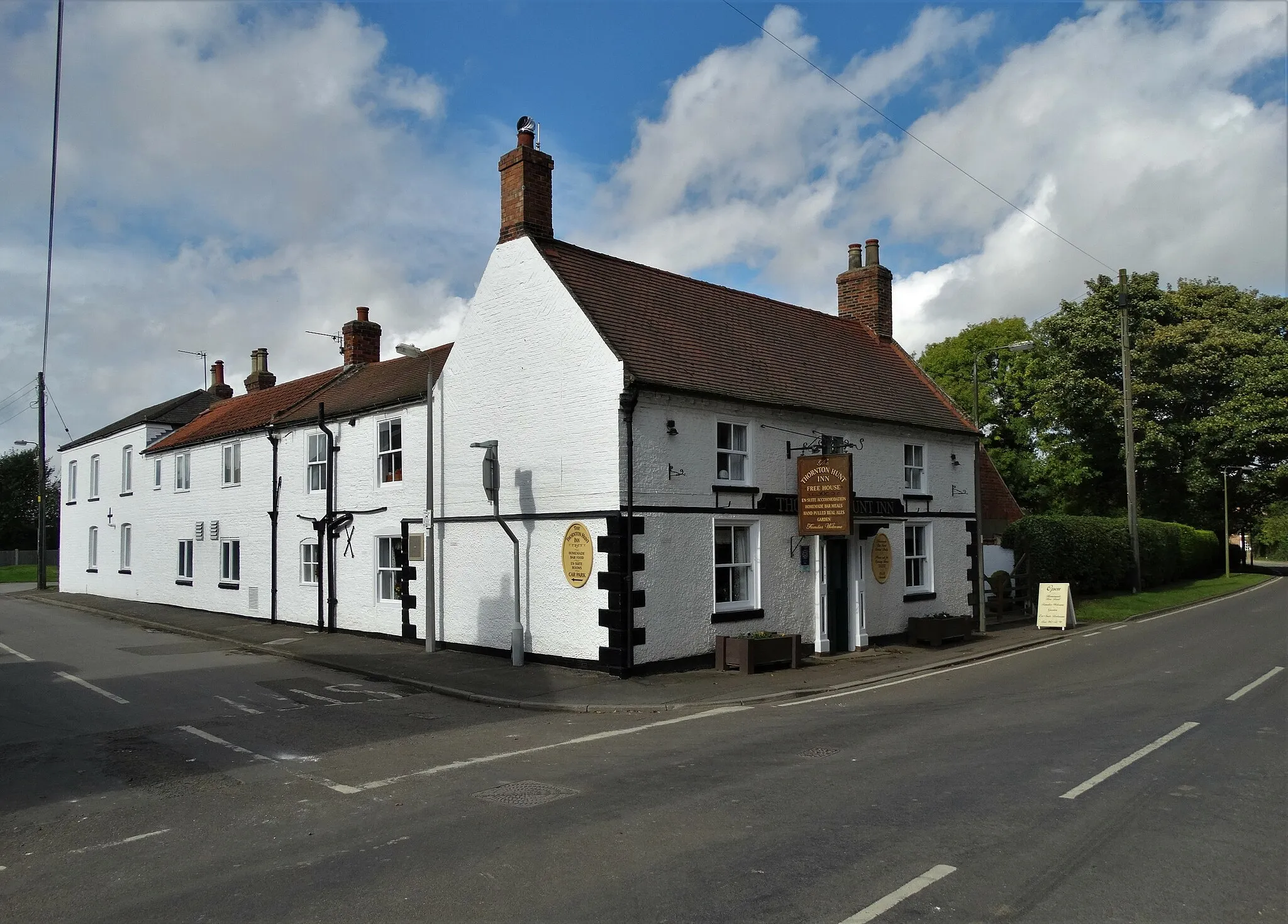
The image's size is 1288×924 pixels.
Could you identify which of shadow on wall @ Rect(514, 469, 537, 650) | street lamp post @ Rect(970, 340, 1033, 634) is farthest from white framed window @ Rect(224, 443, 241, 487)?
street lamp post @ Rect(970, 340, 1033, 634)

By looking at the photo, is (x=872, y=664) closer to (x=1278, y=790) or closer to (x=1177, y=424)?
(x=1278, y=790)

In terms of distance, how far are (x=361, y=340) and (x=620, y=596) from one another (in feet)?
55.5

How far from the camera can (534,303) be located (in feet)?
56.0

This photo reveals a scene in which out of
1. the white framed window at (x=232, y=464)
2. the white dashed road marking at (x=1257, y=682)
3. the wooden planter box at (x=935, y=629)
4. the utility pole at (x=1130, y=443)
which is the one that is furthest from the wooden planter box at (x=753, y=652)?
the utility pole at (x=1130, y=443)

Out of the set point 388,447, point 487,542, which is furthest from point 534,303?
point 388,447

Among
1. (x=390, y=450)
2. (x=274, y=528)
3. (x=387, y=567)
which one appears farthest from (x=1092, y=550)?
(x=274, y=528)

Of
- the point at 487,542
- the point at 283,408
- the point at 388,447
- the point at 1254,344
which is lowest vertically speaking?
the point at 487,542

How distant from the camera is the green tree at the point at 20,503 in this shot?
73.9 meters

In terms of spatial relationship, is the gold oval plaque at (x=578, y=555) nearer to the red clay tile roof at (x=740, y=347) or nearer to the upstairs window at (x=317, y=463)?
the red clay tile roof at (x=740, y=347)

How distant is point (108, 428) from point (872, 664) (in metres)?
33.5

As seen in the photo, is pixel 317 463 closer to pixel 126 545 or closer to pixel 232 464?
pixel 232 464

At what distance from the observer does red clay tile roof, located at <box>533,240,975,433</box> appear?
16688 millimetres

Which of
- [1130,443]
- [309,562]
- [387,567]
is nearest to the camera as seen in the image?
[387,567]

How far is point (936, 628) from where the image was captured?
19.8 metres
